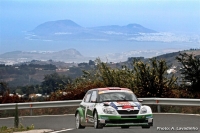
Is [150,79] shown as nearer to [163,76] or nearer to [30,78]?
[163,76]

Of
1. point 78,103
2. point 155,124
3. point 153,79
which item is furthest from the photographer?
point 153,79

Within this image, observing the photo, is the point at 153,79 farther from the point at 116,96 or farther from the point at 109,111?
the point at 109,111

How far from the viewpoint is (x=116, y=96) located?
56.2 feet

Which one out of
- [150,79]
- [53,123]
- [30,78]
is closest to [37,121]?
→ [53,123]

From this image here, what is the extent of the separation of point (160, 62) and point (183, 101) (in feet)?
20.1

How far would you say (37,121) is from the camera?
24.7 metres

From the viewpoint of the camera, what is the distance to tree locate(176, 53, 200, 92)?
31203mm

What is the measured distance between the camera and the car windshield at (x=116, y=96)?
17.0 metres

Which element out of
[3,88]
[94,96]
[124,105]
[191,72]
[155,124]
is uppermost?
[191,72]

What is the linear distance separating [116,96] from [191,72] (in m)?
15.0

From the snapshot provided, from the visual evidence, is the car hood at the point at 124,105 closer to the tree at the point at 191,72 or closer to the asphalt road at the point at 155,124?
the asphalt road at the point at 155,124

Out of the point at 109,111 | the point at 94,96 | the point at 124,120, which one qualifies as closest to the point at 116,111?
the point at 109,111

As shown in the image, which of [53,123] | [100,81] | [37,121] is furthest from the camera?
[100,81]

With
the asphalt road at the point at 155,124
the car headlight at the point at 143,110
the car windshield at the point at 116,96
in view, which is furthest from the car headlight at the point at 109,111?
the asphalt road at the point at 155,124
